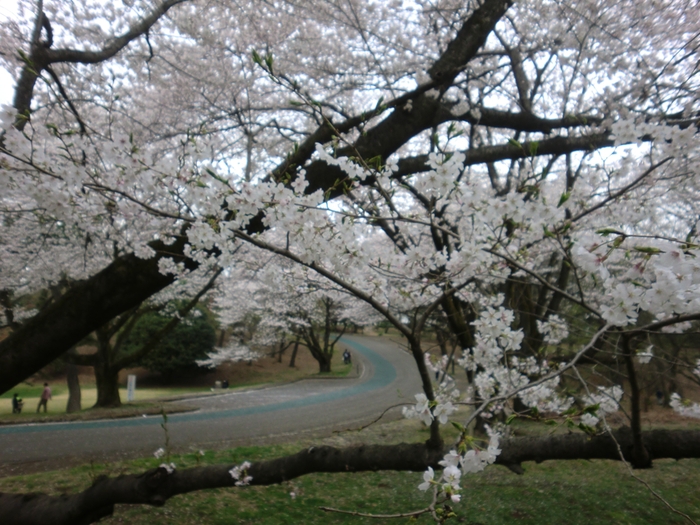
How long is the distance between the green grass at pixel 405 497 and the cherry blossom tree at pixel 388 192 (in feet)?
4.81

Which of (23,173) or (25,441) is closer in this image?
(23,173)

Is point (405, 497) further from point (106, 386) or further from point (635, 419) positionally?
point (106, 386)

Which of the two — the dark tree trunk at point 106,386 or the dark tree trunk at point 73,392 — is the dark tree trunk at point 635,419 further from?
the dark tree trunk at point 73,392

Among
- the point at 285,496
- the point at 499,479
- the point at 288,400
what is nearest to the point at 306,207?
the point at 285,496

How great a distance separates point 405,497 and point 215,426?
6.46m

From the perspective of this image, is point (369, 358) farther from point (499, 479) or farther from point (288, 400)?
point (499, 479)

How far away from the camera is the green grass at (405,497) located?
4852mm

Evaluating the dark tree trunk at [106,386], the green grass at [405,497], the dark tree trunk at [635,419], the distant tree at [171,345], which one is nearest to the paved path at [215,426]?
the dark tree trunk at [635,419]

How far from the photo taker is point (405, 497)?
5.77 m

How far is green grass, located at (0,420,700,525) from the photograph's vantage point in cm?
485

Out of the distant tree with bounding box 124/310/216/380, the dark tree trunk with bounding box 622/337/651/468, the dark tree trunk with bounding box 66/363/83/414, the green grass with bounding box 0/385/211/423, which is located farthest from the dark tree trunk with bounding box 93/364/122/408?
the dark tree trunk with bounding box 622/337/651/468

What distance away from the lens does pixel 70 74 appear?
20.7 ft

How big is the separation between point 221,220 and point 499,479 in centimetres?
630

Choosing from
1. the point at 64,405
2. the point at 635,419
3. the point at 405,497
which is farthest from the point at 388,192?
the point at 64,405
